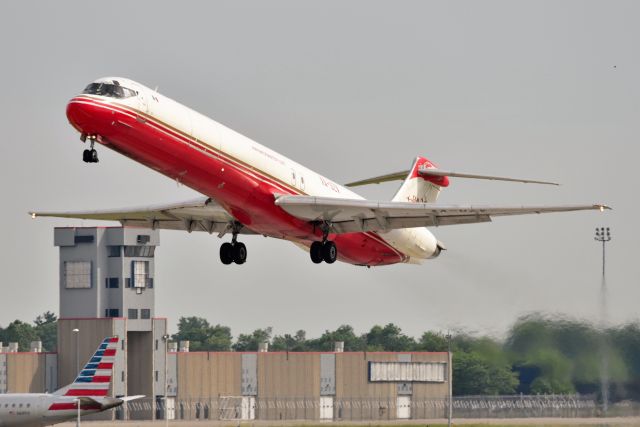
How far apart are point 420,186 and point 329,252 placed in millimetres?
11239

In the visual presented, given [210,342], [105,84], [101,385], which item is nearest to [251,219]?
[105,84]

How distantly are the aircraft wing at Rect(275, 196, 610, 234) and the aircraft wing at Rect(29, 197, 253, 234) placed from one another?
3626 mm

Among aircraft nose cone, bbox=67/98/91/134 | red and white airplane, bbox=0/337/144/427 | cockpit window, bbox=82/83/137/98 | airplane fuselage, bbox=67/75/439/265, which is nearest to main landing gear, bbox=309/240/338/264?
airplane fuselage, bbox=67/75/439/265

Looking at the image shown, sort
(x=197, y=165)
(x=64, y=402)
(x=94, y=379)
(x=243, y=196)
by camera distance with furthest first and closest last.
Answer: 1. (x=94, y=379)
2. (x=64, y=402)
3. (x=243, y=196)
4. (x=197, y=165)

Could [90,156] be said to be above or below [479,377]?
above

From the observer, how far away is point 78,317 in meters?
108

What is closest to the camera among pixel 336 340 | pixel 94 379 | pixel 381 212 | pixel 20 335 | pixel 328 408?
pixel 381 212

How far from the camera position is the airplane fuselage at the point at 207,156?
46844 millimetres

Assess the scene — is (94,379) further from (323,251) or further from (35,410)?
(323,251)

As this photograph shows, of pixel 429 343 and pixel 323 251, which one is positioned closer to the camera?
pixel 323 251

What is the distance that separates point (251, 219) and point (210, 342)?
5007 inches

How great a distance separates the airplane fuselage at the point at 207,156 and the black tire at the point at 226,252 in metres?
1.69

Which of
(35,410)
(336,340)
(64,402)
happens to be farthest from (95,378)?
(336,340)

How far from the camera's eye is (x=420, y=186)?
215 ft
